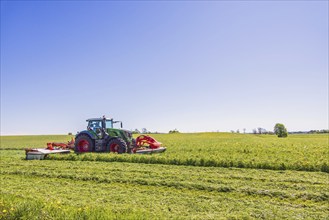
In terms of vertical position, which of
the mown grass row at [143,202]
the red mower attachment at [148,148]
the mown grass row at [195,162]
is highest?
the red mower attachment at [148,148]

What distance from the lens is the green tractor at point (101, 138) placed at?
52.0ft

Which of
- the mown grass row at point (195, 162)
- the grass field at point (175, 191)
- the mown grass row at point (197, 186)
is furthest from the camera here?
the mown grass row at point (195, 162)

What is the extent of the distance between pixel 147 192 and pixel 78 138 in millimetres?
10862

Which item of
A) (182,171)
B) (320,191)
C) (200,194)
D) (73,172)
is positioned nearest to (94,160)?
(73,172)

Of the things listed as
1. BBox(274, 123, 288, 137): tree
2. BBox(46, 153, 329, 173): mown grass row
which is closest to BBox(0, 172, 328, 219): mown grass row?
BBox(46, 153, 329, 173): mown grass row

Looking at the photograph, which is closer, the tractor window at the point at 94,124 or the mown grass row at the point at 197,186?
the mown grass row at the point at 197,186

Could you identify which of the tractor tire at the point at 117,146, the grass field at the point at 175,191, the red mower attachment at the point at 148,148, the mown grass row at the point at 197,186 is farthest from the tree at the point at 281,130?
the mown grass row at the point at 197,186

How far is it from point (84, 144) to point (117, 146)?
2.70 m

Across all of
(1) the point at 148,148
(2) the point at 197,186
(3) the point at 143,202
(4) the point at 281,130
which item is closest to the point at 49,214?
(3) the point at 143,202

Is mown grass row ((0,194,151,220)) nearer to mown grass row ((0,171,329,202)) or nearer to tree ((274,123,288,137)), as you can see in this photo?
mown grass row ((0,171,329,202))

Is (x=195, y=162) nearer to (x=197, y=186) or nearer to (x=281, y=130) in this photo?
(x=197, y=186)

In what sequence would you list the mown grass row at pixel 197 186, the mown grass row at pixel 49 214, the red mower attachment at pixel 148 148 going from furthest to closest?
the red mower attachment at pixel 148 148, the mown grass row at pixel 197 186, the mown grass row at pixel 49 214

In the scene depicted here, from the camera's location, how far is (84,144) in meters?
17.1

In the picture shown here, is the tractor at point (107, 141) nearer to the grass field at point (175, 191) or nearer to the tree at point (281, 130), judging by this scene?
the grass field at point (175, 191)
